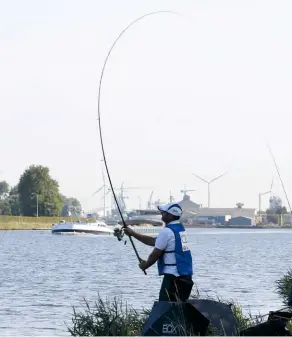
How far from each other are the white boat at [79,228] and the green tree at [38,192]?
36.9 feet

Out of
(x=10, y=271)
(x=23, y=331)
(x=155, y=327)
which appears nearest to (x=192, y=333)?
(x=155, y=327)

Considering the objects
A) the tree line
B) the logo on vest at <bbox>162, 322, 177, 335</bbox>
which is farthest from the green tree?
the logo on vest at <bbox>162, 322, 177, 335</bbox>

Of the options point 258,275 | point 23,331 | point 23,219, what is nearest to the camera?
point 23,331

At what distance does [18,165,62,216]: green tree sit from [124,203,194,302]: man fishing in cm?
16925

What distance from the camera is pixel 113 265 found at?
218 feet

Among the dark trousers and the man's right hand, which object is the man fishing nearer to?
the dark trousers

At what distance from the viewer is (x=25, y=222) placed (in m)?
185

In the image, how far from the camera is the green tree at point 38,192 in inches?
7367

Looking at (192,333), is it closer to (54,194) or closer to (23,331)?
(23,331)

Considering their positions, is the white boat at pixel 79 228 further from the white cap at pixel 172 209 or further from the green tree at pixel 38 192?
the white cap at pixel 172 209

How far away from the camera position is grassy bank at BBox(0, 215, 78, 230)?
588 ft

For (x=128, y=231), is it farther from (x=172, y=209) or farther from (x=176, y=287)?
(x=176, y=287)

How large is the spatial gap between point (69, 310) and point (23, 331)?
20.2 ft

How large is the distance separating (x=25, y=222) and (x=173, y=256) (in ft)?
559
